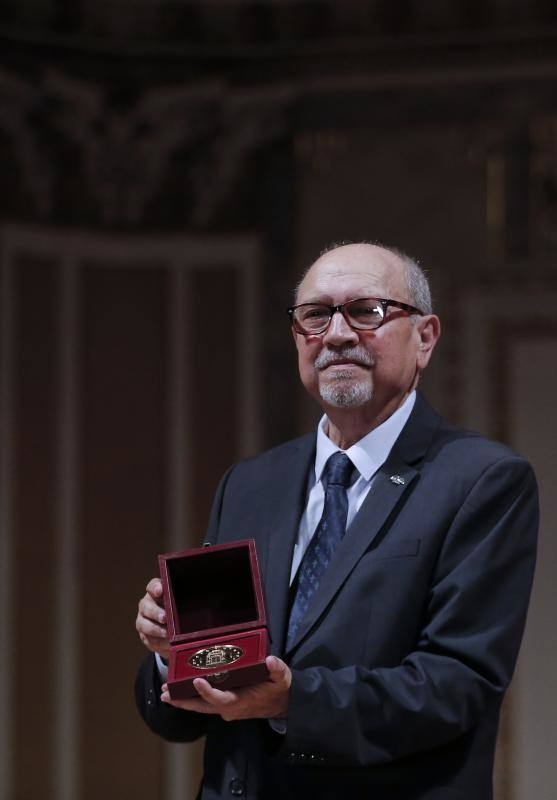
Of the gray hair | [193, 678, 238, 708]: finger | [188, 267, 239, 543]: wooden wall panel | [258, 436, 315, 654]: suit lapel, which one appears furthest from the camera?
[188, 267, 239, 543]: wooden wall panel

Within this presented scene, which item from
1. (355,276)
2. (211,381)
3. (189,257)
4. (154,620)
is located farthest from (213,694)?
(189,257)

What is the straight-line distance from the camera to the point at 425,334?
201 cm

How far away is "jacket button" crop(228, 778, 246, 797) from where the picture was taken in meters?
1.78

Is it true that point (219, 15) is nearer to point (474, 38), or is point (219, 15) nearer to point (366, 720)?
point (474, 38)

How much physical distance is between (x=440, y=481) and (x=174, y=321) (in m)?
3.29

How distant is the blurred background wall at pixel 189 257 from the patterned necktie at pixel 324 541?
2876 mm

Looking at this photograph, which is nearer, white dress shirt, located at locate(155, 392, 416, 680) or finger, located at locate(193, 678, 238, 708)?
finger, located at locate(193, 678, 238, 708)

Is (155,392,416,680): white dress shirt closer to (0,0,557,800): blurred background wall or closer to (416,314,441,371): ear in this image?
(416,314,441,371): ear

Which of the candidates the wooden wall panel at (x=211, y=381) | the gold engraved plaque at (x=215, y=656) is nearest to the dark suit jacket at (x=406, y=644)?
the gold engraved plaque at (x=215, y=656)

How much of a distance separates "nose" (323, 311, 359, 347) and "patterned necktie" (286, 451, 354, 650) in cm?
19

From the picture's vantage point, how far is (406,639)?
5.82 ft

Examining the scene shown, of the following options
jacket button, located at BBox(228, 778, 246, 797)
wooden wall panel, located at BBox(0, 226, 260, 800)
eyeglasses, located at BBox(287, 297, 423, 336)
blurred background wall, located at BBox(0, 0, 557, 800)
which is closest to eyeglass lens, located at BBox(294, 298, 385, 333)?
eyeglasses, located at BBox(287, 297, 423, 336)

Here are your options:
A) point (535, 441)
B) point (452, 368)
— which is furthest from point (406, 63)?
point (535, 441)

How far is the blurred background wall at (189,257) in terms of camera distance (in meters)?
4.76
